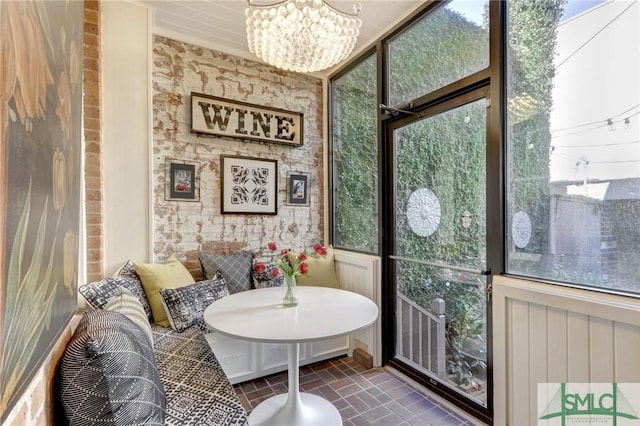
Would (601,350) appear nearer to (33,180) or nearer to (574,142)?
(574,142)

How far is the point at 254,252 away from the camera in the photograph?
3020mm

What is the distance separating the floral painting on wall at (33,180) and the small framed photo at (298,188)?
2.28 meters

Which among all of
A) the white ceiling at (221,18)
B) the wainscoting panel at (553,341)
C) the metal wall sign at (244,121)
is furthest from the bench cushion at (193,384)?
the white ceiling at (221,18)

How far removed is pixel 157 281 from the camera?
225 centimetres

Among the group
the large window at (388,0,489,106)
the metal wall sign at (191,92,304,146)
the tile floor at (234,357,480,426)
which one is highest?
the large window at (388,0,489,106)

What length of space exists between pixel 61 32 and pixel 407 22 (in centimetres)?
241

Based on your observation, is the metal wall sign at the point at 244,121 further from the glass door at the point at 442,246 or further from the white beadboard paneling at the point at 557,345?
the white beadboard paneling at the point at 557,345

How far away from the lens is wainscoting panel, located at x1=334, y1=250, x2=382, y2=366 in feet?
8.66

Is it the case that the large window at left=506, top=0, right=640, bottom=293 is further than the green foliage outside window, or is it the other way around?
the green foliage outside window

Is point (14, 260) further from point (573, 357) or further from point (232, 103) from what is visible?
point (232, 103)

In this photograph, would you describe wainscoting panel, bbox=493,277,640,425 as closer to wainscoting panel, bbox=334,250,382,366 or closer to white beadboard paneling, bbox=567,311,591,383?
white beadboard paneling, bbox=567,311,591,383

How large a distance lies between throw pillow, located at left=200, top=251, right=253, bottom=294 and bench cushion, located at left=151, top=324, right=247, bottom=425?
683 millimetres

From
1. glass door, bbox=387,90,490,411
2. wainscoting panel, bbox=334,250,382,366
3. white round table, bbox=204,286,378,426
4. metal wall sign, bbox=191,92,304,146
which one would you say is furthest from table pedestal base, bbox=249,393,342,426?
metal wall sign, bbox=191,92,304,146

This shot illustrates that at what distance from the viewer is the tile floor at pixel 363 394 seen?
1971 mm
